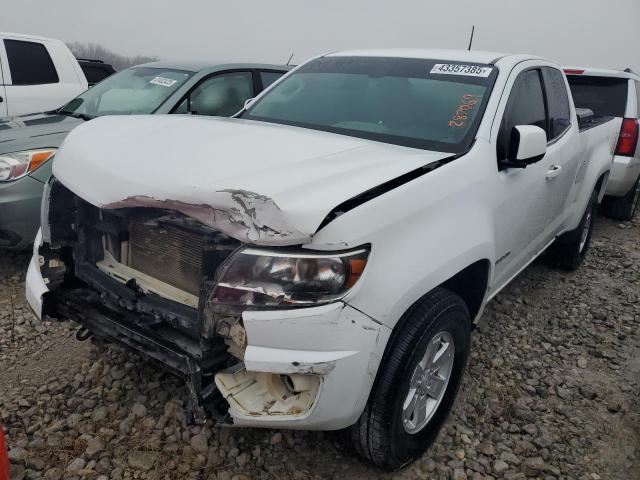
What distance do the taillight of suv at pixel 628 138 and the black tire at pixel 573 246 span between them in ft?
4.37

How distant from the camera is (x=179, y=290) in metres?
2.01

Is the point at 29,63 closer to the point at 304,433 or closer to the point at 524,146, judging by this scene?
the point at 304,433

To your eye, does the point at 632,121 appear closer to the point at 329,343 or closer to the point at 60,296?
the point at 329,343

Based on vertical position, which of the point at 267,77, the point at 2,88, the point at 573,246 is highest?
the point at 267,77

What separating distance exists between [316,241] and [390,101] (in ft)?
4.76

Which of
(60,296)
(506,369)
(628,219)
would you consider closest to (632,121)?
(628,219)

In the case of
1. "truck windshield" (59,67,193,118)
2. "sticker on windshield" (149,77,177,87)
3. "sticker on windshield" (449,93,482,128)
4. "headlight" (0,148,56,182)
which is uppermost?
"sticker on windshield" (449,93,482,128)

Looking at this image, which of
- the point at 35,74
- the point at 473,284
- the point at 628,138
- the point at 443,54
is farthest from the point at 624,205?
the point at 35,74

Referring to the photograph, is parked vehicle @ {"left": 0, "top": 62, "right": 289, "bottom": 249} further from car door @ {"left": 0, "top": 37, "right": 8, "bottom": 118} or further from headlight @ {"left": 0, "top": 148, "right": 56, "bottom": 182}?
car door @ {"left": 0, "top": 37, "right": 8, "bottom": 118}

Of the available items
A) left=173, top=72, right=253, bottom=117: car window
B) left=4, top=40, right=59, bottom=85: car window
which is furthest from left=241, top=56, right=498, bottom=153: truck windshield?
left=4, top=40, right=59, bottom=85: car window

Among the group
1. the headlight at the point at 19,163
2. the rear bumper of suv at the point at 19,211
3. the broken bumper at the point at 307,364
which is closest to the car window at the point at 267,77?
the headlight at the point at 19,163

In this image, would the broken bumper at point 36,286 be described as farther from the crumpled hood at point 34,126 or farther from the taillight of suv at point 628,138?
the taillight of suv at point 628,138

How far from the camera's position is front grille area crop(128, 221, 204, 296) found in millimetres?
1940

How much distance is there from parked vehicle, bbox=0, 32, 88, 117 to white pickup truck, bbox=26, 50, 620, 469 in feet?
13.6
